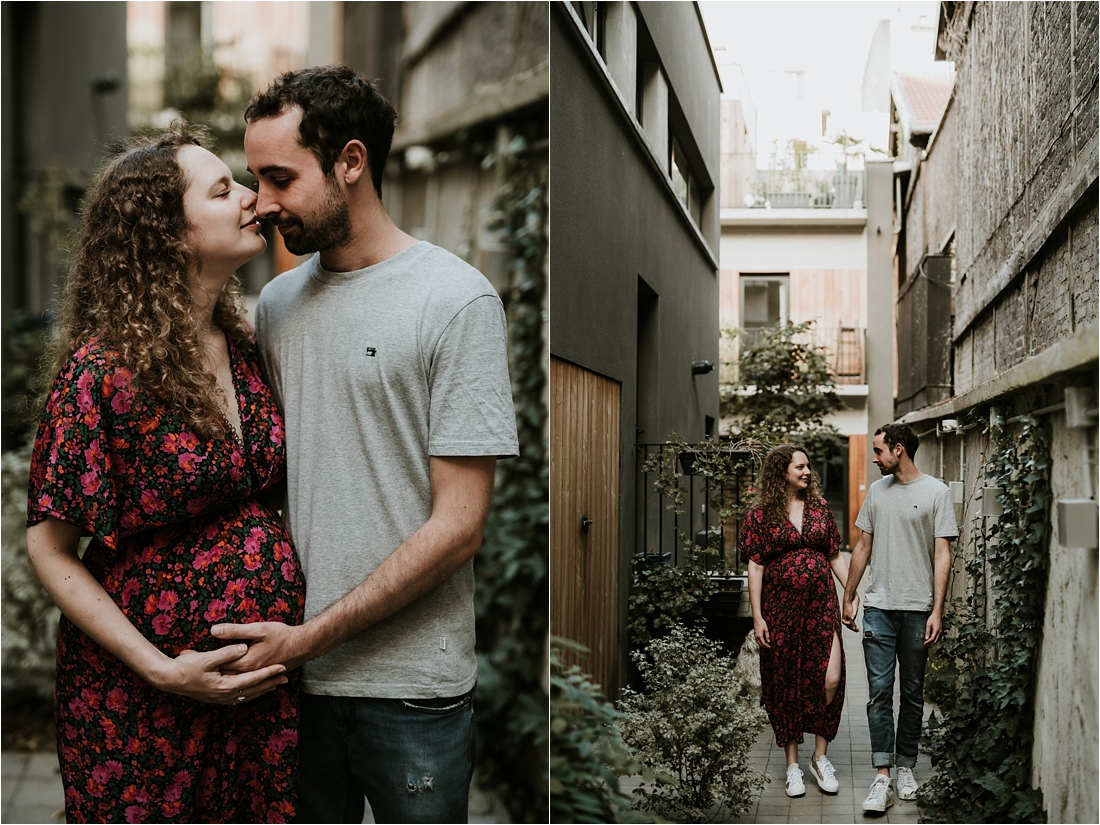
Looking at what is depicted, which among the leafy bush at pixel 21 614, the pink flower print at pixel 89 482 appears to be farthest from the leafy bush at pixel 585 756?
the leafy bush at pixel 21 614

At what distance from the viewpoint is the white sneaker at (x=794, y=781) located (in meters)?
2.66

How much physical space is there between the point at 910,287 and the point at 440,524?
1718 millimetres

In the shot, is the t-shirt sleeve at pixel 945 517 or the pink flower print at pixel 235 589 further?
the t-shirt sleeve at pixel 945 517

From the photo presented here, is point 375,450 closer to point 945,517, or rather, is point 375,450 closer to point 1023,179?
point 945,517

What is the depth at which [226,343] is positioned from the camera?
2.08 m

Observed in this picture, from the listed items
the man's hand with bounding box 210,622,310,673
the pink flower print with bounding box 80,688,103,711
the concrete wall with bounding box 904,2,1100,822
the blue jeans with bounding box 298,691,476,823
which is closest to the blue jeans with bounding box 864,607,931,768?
the concrete wall with bounding box 904,2,1100,822

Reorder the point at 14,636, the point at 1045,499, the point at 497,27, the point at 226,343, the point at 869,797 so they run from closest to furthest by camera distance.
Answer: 1. the point at 226,343
2. the point at 1045,499
3. the point at 869,797
4. the point at 497,27
5. the point at 14,636

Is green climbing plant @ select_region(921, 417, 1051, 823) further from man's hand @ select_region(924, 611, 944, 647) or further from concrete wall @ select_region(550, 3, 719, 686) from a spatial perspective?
concrete wall @ select_region(550, 3, 719, 686)

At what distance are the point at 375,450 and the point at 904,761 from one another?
173 cm

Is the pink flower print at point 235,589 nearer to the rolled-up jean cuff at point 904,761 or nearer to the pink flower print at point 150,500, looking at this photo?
the pink flower print at point 150,500

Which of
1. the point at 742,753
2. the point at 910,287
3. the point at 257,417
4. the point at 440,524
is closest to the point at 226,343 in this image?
the point at 257,417

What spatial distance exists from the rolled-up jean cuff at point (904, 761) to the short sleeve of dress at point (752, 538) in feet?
2.11

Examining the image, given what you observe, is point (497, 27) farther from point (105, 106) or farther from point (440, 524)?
point (440, 524)

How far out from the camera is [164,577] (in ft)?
6.36
